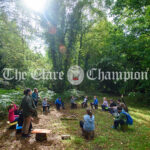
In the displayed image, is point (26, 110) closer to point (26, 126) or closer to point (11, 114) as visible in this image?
point (26, 126)

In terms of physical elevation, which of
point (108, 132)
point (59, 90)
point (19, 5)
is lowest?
point (108, 132)

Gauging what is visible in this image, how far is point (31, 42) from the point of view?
13836mm

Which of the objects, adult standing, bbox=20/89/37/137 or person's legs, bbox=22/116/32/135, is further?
person's legs, bbox=22/116/32/135

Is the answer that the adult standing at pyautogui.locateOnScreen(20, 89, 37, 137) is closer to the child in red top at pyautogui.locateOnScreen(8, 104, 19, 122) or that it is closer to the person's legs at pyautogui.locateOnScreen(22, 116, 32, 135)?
the person's legs at pyautogui.locateOnScreen(22, 116, 32, 135)

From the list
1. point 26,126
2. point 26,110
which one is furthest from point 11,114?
point 26,110

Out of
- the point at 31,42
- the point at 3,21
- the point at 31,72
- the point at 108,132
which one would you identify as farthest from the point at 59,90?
the point at 108,132

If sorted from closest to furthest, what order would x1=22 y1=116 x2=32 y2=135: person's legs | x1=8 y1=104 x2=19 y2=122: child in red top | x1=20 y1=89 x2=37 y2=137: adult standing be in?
x1=20 y1=89 x2=37 y2=137: adult standing < x1=22 y1=116 x2=32 y2=135: person's legs < x1=8 y1=104 x2=19 y2=122: child in red top

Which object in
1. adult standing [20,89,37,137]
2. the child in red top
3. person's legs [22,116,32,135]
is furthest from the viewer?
the child in red top

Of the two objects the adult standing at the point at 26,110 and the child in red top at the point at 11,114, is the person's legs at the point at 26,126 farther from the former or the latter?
the child in red top at the point at 11,114

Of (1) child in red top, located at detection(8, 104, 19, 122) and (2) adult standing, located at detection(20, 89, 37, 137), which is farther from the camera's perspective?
(1) child in red top, located at detection(8, 104, 19, 122)

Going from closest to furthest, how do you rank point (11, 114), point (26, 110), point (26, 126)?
point (26, 110) < point (26, 126) < point (11, 114)

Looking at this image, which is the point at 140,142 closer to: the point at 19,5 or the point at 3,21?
the point at 3,21


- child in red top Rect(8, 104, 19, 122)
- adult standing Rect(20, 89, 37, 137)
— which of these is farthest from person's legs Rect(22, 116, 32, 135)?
child in red top Rect(8, 104, 19, 122)

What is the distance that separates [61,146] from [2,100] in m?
4.94
